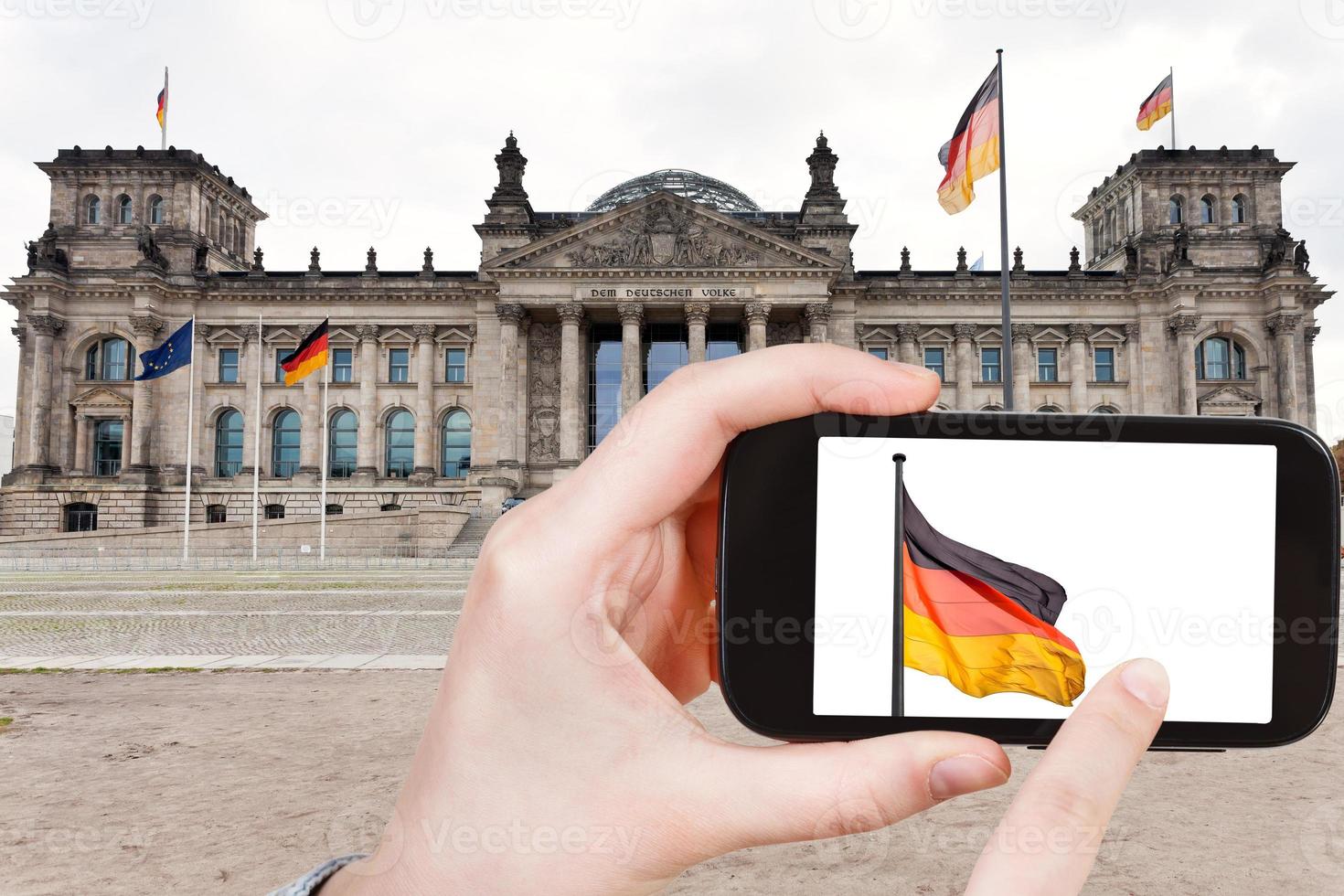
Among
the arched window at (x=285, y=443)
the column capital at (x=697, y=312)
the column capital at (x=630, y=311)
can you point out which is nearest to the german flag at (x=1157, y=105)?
the column capital at (x=697, y=312)

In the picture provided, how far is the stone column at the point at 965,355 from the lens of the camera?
50.5 m

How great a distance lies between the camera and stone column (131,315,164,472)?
49188mm

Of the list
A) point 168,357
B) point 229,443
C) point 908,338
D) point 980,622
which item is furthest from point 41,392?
point 980,622

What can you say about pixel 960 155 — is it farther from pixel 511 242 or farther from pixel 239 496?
pixel 239 496

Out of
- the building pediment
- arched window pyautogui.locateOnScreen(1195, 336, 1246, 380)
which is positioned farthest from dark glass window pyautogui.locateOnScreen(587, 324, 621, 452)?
arched window pyautogui.locateOnScreen(1195, 336, 1246, 380)

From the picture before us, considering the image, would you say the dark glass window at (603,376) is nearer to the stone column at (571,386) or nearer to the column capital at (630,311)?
the stone column at (571,386)

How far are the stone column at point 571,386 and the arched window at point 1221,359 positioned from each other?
120 feet

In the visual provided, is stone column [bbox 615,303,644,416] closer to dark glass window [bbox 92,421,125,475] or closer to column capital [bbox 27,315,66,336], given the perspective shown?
dark glass window [bbox 92,421,125,475]

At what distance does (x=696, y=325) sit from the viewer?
47.1m

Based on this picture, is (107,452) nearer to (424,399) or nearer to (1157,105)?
(424,399)

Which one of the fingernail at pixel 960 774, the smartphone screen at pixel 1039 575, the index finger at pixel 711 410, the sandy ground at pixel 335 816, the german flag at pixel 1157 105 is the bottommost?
the sandy ground at pixel 335 816

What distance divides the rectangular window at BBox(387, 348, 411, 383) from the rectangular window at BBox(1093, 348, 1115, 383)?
40868 millimetres

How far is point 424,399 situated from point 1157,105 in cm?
4073

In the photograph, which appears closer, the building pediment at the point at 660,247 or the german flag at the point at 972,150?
the german flag at the point at 972,150
